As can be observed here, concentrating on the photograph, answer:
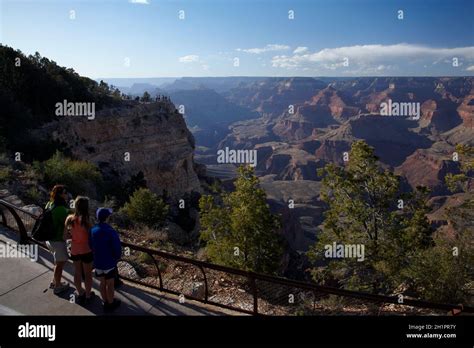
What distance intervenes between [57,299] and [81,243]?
1282mm

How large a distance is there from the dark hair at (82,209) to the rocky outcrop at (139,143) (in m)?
30.2

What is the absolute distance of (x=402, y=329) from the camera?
5.52 m

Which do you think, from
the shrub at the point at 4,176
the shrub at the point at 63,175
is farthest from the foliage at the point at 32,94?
the shrub at the point at 4,176

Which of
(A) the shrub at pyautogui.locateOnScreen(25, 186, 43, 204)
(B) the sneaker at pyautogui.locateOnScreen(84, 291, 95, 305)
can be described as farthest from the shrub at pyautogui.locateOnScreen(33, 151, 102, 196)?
(B) the sneaker at pyautogui.locateOnScreen(84, 291, 95, 305)

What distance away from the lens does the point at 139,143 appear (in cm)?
4100

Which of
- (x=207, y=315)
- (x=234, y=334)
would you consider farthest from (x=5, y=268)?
(x=234, y=334)

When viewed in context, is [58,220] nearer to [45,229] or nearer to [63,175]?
[45,229]

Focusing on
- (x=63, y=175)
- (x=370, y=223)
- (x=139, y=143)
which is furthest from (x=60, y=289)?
(x=139, y=143)

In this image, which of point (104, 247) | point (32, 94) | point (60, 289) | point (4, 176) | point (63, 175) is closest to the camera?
point (104, 247)

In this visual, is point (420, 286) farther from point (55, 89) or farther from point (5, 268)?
point (55, 89)

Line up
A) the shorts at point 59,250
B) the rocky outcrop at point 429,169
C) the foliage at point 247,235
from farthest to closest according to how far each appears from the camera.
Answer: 1. the rocky outcrop at point 429,169
2. the foliage at point 247,235
3. the shorts at point 59,250

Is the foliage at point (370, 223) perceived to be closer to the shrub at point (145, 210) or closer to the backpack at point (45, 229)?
the shrub at point (145, 210)

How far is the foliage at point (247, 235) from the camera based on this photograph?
1302cm

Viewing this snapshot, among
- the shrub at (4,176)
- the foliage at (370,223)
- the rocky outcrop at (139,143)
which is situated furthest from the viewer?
the rocky outcrop at (139,143)
